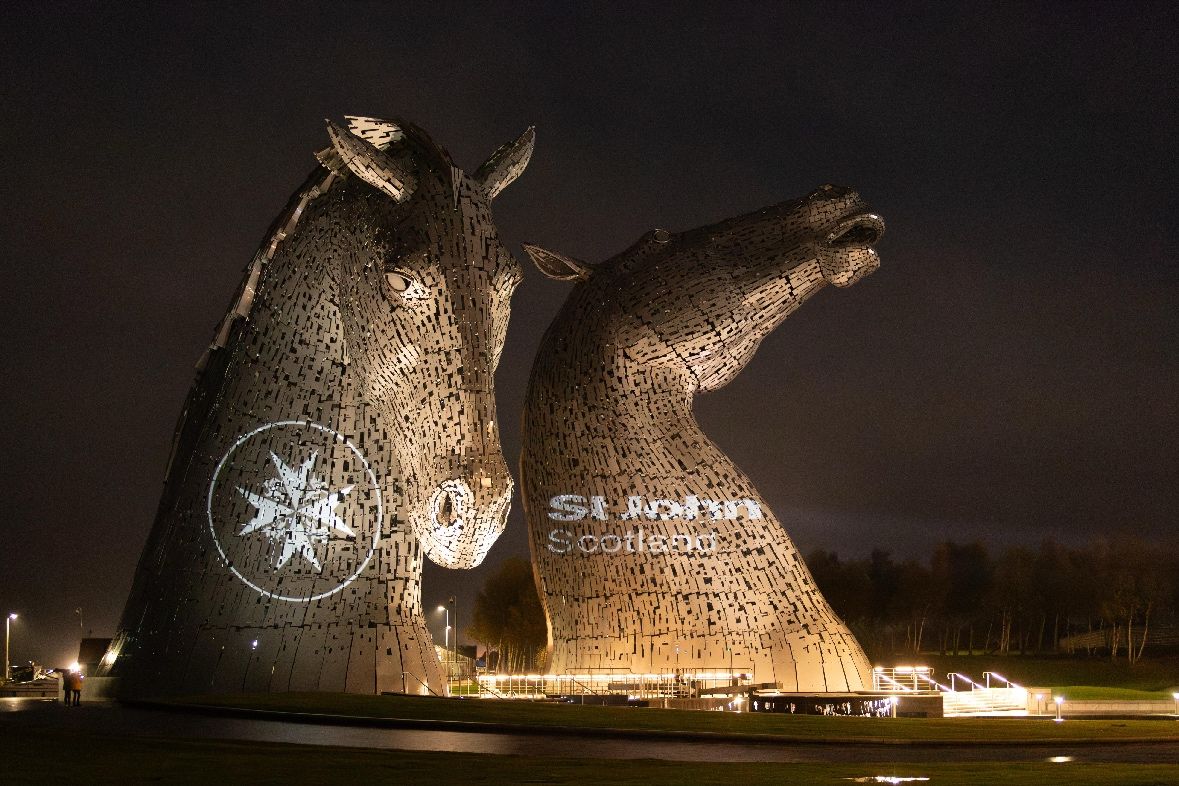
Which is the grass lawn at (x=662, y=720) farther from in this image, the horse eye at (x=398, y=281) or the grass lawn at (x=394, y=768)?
the horse eye at (x=398, y=281)

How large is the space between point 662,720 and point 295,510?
15.1ft

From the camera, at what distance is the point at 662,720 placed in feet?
44.3

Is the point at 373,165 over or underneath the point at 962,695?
over

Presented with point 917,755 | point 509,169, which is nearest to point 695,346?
point 509,169

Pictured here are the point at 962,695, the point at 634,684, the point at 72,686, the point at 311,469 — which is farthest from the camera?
the point at 962,695

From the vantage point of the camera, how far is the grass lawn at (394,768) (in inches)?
308

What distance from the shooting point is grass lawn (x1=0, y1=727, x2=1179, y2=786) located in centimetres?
783

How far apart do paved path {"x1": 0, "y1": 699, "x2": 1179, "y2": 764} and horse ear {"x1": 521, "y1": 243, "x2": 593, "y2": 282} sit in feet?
35.9

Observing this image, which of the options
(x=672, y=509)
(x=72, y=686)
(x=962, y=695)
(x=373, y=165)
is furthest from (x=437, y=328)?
(x=962, y=695)

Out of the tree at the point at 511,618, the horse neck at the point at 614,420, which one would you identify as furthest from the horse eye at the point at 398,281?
the tree at the point at 511,618

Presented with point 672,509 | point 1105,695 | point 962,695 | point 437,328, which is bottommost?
point 1105,695

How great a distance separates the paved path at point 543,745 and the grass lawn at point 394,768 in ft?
2.20

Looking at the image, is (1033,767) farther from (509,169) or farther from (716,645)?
(716,645)

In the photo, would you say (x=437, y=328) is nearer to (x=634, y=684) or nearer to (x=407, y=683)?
(x=407, y=683)
